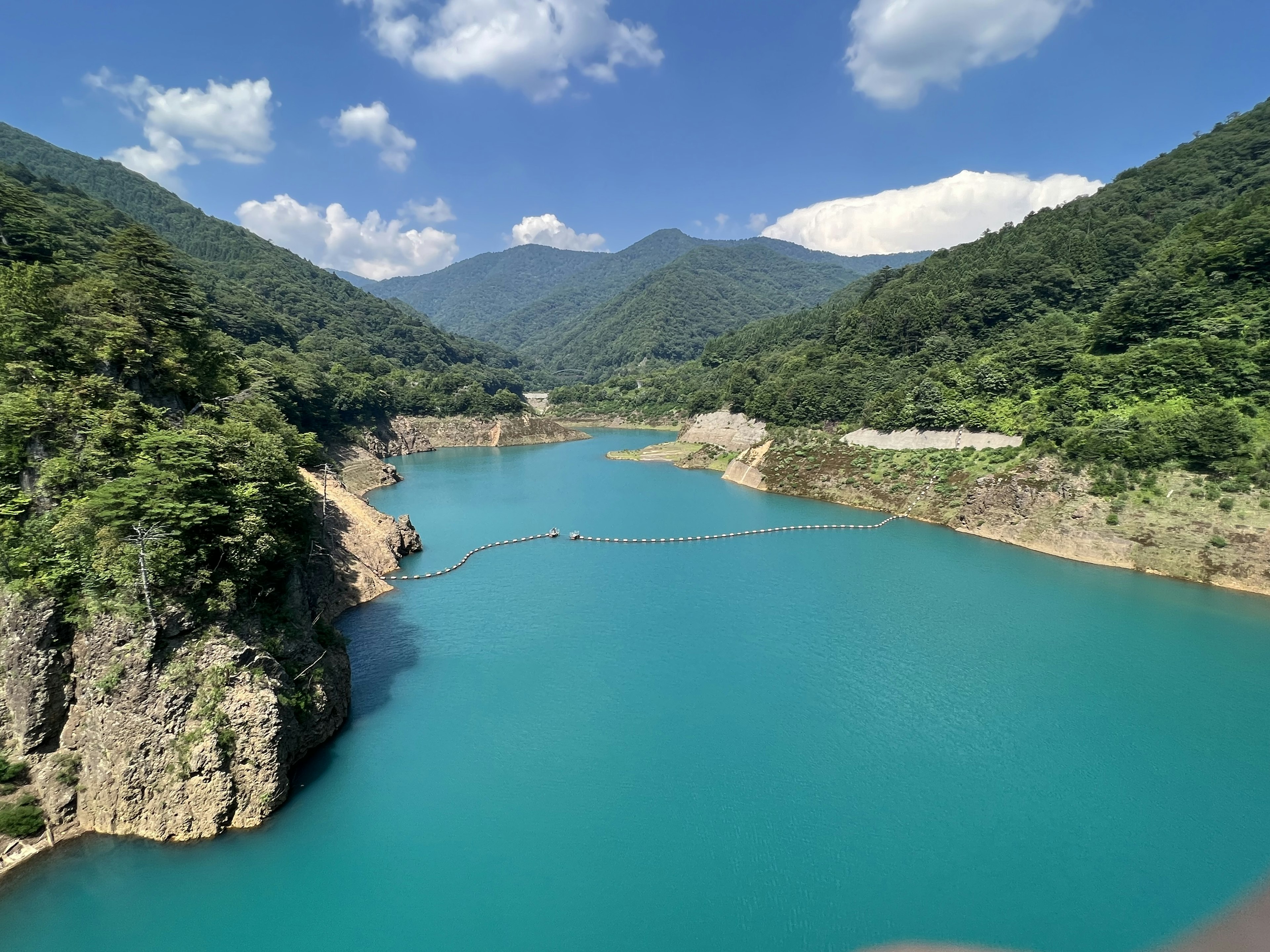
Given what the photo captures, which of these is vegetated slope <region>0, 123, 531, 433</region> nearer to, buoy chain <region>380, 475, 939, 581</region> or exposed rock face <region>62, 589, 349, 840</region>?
buoy chain <region>380, 475, 939, 581</region>

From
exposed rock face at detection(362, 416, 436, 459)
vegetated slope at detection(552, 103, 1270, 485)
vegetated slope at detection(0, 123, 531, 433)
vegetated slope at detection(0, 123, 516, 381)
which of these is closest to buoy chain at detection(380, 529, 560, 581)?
vegetated slope at detection(0, 123, 531, 433)

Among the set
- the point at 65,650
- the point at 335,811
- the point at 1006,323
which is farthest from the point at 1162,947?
the point at 1006,323

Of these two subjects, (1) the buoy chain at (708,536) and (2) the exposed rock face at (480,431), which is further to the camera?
(2) the exposed rock face at (480,431)

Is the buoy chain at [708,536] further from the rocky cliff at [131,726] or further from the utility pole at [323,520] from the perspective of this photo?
the rocky cliff at [131,726]

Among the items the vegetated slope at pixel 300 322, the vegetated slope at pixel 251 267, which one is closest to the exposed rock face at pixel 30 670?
the vegetated slope at pixel 300 322

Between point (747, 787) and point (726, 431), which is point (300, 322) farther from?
point (747, 787)

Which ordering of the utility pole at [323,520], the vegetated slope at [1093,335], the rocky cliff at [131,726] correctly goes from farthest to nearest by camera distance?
the vegetated slope at [1093,335] → the utility pole at [323,520] → the rocky cliff at [131,726]

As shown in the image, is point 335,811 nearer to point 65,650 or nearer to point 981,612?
point 65,650
